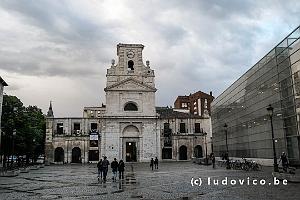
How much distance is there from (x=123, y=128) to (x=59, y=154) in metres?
15.4

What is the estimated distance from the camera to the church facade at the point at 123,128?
73375mm

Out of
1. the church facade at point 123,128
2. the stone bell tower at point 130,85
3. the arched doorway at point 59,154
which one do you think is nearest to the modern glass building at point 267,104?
the church facade at point 123,128

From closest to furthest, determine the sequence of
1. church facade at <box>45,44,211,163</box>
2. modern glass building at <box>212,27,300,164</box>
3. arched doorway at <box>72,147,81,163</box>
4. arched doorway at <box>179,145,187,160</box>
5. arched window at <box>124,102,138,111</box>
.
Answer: modern glass building at <box>212,27,300,164</box> < church facade at <box>45,44,211,163</box> < arched doorway at <box>72,147,81,163</box> < arched window at <box>124,102,138,111</box> < arched doorway at <box>179,145,187,160</box>

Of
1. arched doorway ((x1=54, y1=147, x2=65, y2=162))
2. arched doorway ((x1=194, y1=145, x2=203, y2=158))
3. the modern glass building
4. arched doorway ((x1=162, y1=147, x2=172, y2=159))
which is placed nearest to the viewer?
the modern glass building

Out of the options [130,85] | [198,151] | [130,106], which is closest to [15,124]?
[130,106]

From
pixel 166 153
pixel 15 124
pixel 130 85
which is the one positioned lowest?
pixel 166 153

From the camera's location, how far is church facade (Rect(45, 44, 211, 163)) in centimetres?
7338

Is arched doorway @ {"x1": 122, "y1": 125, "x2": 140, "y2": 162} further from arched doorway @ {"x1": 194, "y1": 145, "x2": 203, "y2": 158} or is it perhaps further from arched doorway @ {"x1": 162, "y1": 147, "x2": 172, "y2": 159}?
arched doorway @ {"x1": 194, "y1": 145, "x2": 203, "y2": 158}

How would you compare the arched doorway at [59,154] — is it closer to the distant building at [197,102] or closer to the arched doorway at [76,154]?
the arched doorway at [76,154]

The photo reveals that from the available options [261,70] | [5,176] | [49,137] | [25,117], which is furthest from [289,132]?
[49,137]

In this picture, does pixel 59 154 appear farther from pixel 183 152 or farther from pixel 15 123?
pixel 183 152

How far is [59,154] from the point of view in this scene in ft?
245

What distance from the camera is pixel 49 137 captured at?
74.1 m

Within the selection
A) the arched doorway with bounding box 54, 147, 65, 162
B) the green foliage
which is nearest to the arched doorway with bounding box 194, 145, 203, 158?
the arched doorway with bounding box 54, 147, 65, 162
